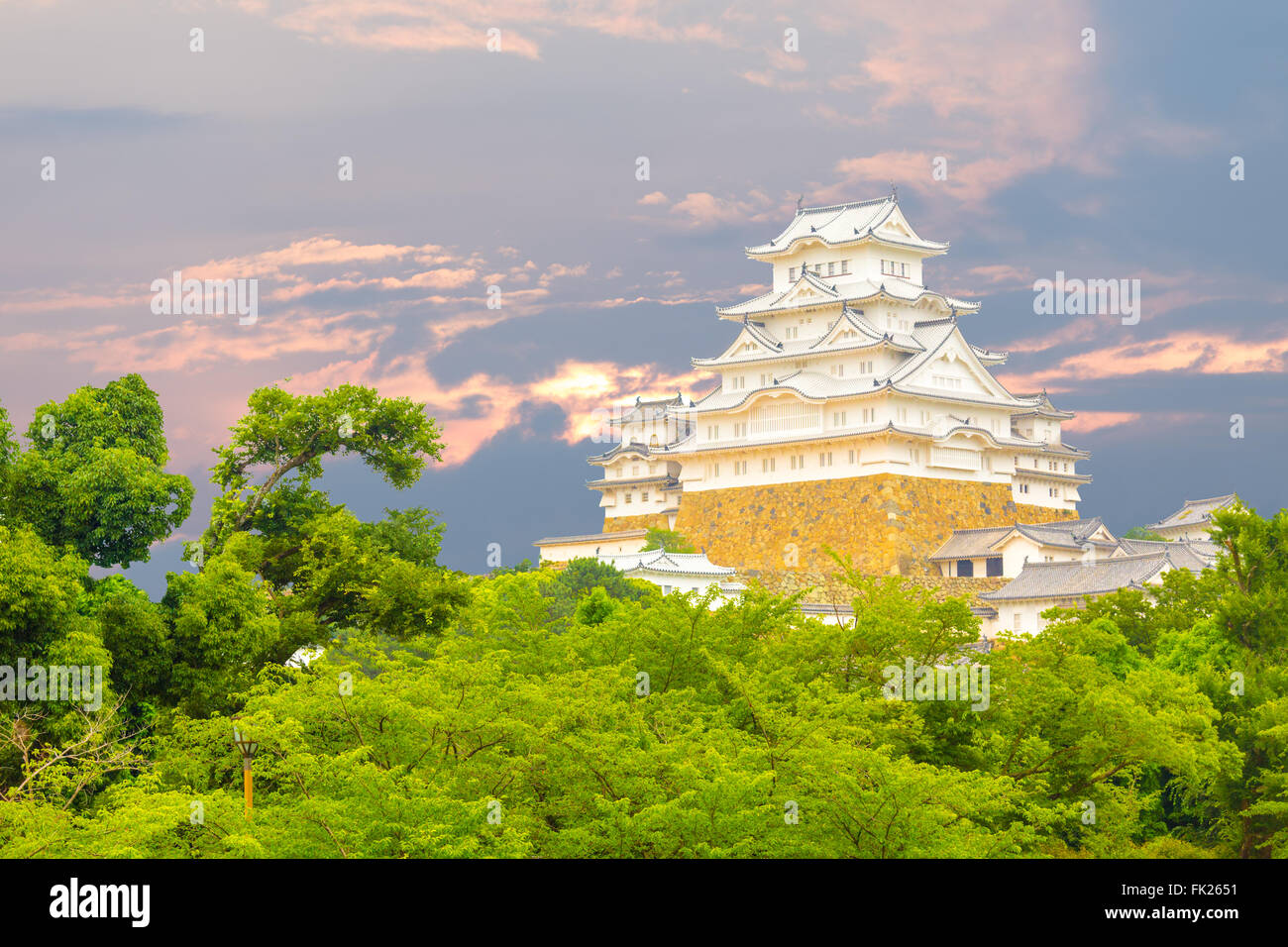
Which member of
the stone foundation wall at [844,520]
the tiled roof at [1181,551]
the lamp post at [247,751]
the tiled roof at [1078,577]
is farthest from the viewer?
the stone foundation wall at [844,520]

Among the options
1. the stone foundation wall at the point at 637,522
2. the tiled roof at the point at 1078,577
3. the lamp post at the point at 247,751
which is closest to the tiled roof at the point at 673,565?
the tiled roof at the point at 1078,577

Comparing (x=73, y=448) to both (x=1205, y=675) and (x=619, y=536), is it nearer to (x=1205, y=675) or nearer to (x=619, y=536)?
(x=1205, y=675)

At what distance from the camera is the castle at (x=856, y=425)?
64.2 m

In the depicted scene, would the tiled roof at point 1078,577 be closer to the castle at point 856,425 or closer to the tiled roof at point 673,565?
the castle at point 856,425

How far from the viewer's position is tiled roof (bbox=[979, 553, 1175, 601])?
2249 inches

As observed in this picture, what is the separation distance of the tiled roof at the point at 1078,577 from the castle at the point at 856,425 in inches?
182

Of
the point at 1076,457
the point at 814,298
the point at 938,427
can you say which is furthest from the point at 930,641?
the point at 1076,457

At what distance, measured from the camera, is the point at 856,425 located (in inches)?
2574

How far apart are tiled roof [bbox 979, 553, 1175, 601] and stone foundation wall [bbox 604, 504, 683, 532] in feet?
73.5

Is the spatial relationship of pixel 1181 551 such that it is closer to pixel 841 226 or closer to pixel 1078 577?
pixel 1078 577

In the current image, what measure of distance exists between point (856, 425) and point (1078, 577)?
39.2 ft

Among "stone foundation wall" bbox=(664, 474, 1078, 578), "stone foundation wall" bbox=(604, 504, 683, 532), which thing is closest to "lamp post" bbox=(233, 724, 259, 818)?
"stone foundation wall" bbox=(664, 474, 1078, 578)

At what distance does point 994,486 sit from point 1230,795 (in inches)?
1626
